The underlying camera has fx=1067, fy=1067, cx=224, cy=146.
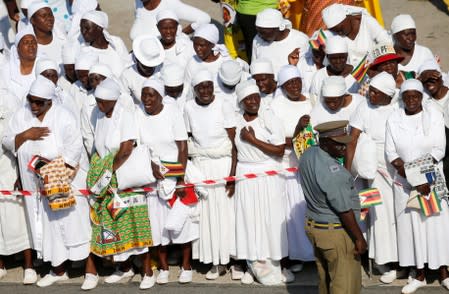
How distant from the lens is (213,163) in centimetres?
1048

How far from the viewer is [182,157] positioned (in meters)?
10.3

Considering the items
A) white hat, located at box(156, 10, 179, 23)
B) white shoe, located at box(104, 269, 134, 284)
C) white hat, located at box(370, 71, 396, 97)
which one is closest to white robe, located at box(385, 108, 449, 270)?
white hat, located at box(370, 71, 396, 97)

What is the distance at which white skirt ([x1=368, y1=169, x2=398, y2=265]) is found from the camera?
33.3 ft

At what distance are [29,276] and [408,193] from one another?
153 inches

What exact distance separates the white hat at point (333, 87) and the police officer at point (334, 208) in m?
Result: 1.43

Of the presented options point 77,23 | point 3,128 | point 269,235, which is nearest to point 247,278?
point 269,235

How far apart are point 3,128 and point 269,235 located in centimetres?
292

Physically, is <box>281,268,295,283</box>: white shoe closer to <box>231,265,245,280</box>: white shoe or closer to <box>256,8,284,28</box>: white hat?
<box>231,265,245,280</box>: white shoe

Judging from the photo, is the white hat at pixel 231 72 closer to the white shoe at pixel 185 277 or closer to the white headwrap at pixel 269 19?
the white headwrap at pixel 269 19

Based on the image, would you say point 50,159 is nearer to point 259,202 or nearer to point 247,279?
point 259,202

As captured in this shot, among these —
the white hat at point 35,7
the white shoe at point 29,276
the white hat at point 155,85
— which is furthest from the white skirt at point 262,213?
the white hat at point 35,7

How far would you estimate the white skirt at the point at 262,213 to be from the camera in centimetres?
1025

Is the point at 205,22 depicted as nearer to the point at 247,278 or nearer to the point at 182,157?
the point at 182,157

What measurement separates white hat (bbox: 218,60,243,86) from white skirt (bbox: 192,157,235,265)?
2.61 feet
